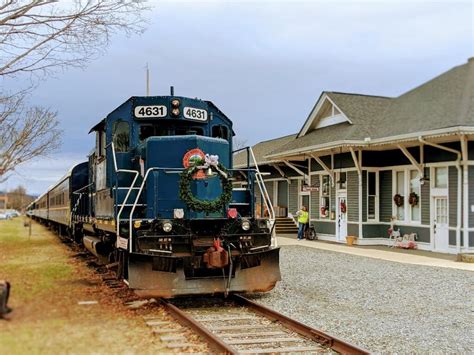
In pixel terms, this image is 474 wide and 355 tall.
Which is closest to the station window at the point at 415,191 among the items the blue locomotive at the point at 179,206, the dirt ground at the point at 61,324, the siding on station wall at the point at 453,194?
the siding on station wall at the point at 453,194

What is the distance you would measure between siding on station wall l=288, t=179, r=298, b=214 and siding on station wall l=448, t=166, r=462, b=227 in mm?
11676

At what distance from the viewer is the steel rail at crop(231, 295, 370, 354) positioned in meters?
6.02

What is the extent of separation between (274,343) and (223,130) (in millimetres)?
4909

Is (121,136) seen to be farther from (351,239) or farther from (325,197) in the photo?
(325,197)

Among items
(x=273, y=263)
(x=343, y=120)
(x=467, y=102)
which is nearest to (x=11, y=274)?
(x=273, y=263)

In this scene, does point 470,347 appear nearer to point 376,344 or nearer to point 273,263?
point 376,344

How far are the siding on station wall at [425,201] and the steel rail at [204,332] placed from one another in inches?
551

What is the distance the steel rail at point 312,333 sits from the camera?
602 centimetres

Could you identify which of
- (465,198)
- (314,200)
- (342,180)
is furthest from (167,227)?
(314,200)

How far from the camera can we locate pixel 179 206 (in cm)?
903

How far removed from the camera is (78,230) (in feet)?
55.0

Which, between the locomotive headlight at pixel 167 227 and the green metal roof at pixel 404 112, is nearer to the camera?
the locomotive headlight at pixel 167 227

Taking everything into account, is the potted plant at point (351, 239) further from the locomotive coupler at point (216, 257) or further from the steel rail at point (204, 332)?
the steel rail at point (204, 332)

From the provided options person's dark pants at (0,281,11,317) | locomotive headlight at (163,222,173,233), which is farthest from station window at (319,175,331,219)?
person's dark pants at (0,281,11,317)
